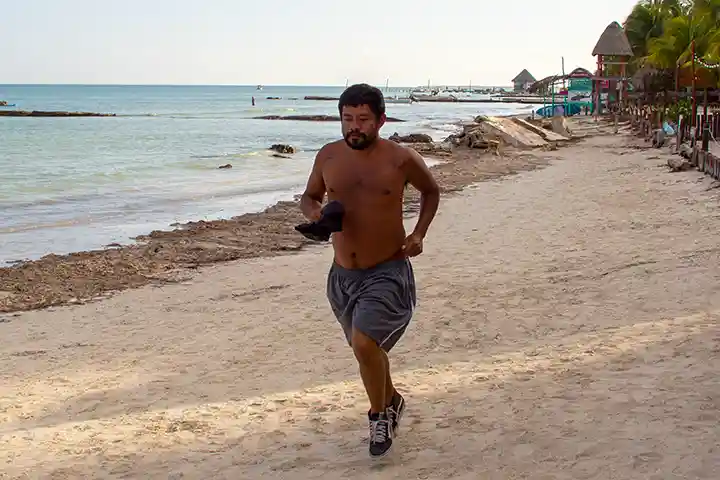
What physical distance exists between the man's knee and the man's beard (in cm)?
79

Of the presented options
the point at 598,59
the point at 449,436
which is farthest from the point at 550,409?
the point at 598,59

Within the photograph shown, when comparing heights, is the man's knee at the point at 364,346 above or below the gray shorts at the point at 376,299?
below

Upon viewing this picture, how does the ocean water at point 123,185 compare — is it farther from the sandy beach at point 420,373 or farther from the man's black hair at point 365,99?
the man's black hair at point 365,99

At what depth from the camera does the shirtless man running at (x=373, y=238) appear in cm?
368

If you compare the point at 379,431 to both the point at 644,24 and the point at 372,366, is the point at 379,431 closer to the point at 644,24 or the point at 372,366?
the point at 372,366

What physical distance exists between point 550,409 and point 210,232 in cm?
816

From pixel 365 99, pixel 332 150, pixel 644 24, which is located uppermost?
pixel 644 24

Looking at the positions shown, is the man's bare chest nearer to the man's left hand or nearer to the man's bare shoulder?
the man's bare shoulder

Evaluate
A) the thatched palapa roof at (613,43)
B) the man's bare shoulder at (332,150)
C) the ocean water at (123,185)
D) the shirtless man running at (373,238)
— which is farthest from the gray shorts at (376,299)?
the thatched palapa roof at (613,43)

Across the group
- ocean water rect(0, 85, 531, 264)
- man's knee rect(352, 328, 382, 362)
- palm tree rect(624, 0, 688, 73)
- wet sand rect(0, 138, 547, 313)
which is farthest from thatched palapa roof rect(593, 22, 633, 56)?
man's knee rect(352, 328, 382, 362)

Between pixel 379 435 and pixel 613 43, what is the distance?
4242 centimetres

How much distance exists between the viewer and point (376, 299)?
3.70 meters

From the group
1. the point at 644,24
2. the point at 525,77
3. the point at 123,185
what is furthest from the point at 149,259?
the point at 525,77

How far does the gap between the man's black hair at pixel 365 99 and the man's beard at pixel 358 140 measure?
0.34 ft
